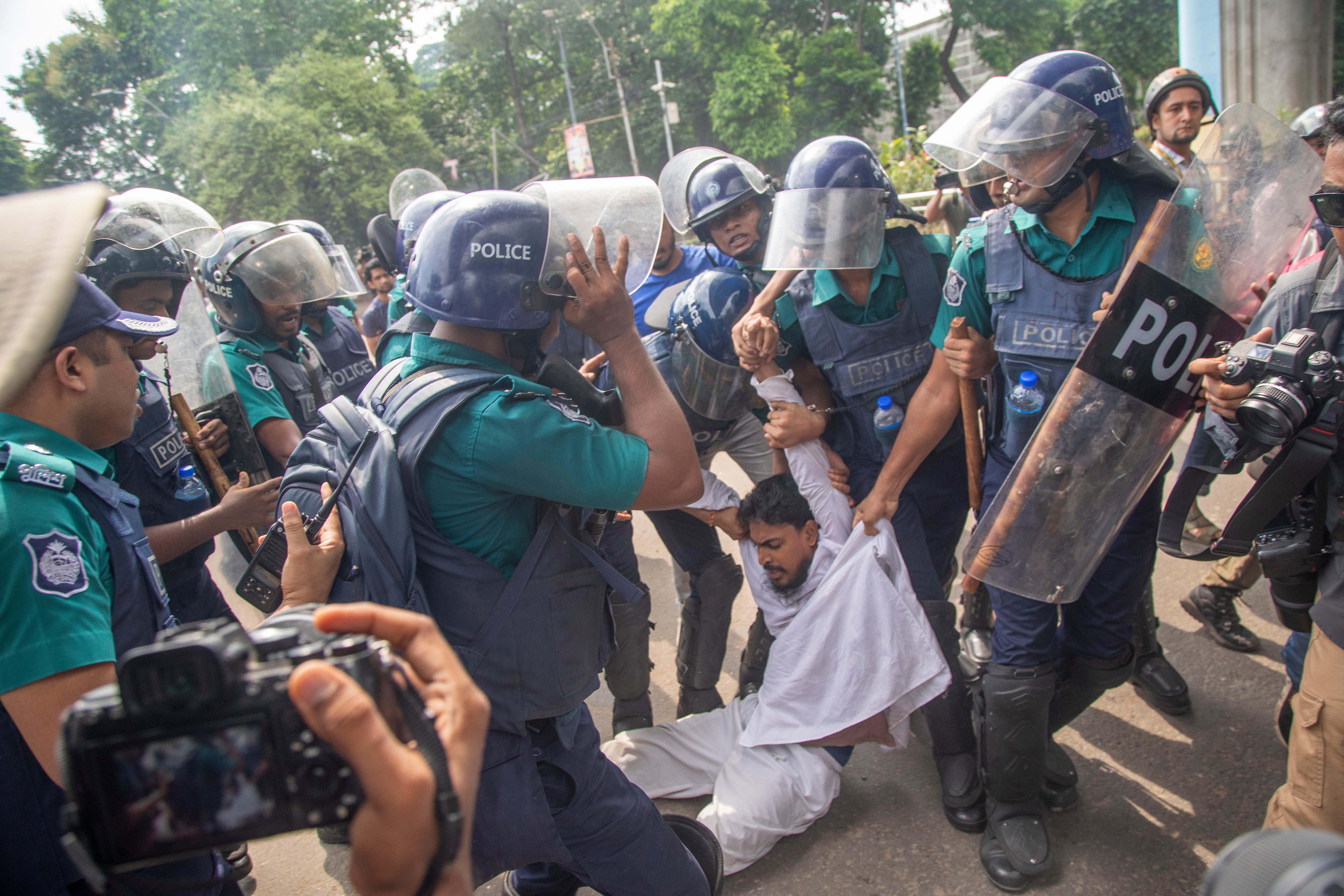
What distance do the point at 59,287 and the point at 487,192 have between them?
130 cm

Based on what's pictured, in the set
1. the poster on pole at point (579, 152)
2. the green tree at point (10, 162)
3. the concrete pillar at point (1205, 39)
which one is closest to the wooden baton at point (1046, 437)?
the concrete pillar at point (1205, 39)

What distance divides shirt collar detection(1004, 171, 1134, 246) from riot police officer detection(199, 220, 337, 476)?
255 centimetres

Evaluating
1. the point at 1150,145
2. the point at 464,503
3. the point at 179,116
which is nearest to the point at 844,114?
the point at 179,116

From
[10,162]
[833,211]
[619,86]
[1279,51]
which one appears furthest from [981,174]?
[619,86]

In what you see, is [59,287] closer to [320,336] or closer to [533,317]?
[533,317]

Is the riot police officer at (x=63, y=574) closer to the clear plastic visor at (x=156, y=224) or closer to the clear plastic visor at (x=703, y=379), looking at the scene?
the clear plastic visor at (x=156, y=224)

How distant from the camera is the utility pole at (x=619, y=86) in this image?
3061 centimetres

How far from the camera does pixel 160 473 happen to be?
2.38 meters

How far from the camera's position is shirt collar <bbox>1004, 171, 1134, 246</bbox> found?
7.40 ft

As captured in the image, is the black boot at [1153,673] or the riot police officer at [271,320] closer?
the black boot at [1153,673]

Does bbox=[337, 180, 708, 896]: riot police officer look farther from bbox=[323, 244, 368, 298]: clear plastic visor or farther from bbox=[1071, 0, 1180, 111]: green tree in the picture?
bbox=[1071, 0, 1180, 111]: green tree

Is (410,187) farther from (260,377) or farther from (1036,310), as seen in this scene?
(1036,310)

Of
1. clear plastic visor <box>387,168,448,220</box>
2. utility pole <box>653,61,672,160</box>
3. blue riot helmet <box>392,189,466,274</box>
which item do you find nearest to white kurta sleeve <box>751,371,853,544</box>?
blue riot helmet <box>392,189,466,274</box>

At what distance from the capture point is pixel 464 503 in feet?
5.31
